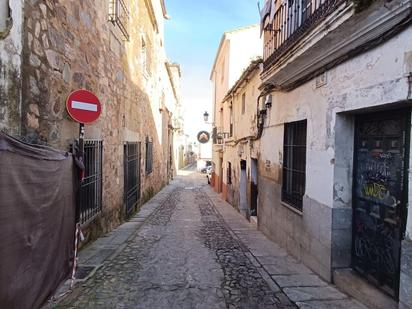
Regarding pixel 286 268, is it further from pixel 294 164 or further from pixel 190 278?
pixel 294 164

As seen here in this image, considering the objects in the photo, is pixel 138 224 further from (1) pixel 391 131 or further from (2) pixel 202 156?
(2) pixel 202 156

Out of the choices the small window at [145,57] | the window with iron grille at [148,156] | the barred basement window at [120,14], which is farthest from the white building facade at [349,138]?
the window with iron grille at [148,156]

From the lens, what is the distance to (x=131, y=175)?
10.0m

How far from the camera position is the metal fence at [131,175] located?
9.03 metres

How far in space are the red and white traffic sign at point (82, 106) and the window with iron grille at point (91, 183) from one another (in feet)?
3.86

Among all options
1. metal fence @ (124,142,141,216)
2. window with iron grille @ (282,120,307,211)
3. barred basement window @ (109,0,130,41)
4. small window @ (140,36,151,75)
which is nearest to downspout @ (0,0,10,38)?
barred basement window @ (109,0,130,41)

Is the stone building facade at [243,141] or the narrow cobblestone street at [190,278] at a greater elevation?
the stone building facade at [243,141]

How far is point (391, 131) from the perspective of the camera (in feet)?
11.7

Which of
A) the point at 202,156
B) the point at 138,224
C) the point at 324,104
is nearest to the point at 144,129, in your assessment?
the point at 138,224

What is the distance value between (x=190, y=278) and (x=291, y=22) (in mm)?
4398

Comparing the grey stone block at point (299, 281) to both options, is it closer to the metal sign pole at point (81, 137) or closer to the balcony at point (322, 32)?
the balcony at point (322, 32)

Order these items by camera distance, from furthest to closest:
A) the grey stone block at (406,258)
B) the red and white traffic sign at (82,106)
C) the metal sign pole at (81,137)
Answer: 1. the metal sign pole at (81,137)
2. the red and white traffic sign at (82,106)
3. the grey stone block at (406,258)

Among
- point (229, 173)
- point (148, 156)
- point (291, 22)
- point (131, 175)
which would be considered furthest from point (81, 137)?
point (229, 173)

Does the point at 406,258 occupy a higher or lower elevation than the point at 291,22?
lower
